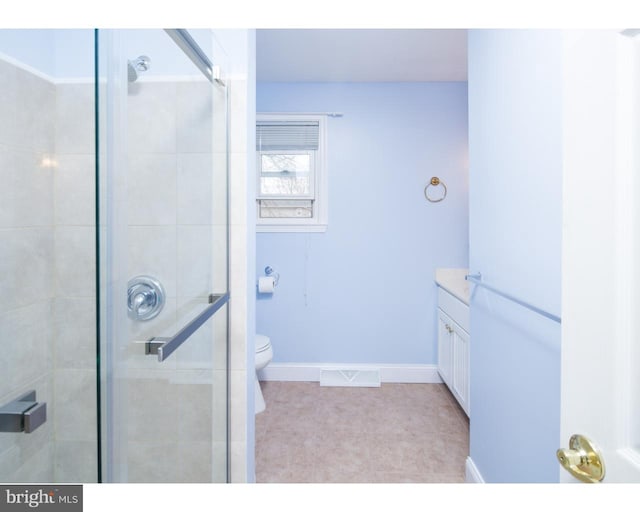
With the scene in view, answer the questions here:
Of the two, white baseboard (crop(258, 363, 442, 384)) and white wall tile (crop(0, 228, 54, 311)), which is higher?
white wall tile (crop(0, 228, 54, 311))

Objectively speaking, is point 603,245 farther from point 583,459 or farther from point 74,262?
point 74,262

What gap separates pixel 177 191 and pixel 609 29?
97 centimetres

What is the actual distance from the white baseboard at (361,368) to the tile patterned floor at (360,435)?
A: 2.5 inches

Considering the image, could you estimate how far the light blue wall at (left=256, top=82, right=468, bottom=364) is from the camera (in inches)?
111

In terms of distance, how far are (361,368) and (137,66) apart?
260 cm

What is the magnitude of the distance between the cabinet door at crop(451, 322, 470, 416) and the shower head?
6.81 ft

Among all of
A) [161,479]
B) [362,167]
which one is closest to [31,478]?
[161,479]

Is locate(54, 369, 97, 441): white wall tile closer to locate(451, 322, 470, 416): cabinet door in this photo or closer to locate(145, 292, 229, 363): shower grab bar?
locate(145, 292, 229, 363): shower grab bar

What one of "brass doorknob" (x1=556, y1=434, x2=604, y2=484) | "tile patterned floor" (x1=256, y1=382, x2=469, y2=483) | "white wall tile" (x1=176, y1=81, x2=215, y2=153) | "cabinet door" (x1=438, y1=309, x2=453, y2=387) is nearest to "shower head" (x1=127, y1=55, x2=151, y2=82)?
"white wall tile" (x1=176, y1=81, x2=215, y2=153)

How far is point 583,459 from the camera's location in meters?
0.54

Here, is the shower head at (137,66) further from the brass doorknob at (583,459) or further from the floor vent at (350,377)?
the floor vent at (350,377)

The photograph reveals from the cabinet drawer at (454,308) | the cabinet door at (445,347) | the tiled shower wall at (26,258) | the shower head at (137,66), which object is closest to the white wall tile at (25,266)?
the tiled shower wall at (26,258)

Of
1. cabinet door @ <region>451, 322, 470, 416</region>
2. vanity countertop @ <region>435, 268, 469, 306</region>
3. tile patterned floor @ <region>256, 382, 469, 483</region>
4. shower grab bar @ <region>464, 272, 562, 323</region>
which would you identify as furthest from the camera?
vanity countertop @ <region>435, 268, 469, 306</region>

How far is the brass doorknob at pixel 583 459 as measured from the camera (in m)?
0.52
